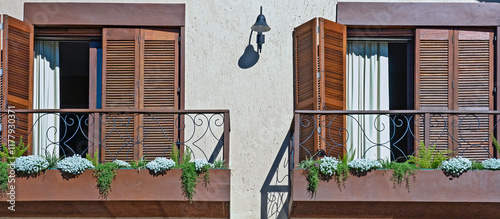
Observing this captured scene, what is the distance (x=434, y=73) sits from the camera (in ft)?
39.7

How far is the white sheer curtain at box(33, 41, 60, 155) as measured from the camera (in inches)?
→ 480

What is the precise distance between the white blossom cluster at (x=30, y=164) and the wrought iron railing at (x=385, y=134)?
3031mm

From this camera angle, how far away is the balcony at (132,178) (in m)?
10.9

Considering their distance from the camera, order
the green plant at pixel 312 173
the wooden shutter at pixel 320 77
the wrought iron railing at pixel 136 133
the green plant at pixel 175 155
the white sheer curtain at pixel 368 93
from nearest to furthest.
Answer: the green plant at pixel 312 173 → the green plant at pixel 175 155 → the wooden shutter at pixel 320 77 → the wrought iron railing at pixel 136 133 → the white sheer curtain at pixel 368 93

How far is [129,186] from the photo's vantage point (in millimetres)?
10875

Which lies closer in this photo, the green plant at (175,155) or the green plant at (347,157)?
the green plant at (347,157)

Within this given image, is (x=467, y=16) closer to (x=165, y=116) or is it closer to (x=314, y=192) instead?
(x=314, y=192)

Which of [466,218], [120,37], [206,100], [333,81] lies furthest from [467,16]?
[120,37]

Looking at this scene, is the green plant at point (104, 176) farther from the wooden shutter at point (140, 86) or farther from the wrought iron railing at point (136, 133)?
the wooden shutter at point (140, 86)

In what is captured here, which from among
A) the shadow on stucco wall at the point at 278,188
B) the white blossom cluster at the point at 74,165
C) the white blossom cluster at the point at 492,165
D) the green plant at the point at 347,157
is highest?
the green plant at the point at 347,157

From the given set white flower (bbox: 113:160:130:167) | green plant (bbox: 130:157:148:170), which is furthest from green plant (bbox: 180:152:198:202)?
white flower (bbox: 113:160:130:167)

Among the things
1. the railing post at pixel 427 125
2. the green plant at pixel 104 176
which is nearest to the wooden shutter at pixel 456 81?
the railing post at pixel 427 125

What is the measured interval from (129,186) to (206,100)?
72.3 inches

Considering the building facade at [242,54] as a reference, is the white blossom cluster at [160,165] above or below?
below
